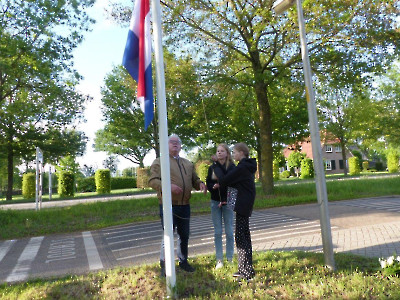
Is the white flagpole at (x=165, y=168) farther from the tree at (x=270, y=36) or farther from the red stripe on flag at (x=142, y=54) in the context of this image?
the tree at (x=270, y=36)

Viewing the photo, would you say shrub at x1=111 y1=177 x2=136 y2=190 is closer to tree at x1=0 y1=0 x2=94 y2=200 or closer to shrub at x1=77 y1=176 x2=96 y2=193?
shrub at x1=77 y1=176 x2=96 y2=193

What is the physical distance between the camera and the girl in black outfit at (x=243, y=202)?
13.3ft

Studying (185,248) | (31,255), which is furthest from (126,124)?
(185,248)

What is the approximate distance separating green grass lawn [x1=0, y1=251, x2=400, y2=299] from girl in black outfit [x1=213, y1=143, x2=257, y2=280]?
0.19m

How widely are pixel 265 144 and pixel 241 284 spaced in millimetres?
12000

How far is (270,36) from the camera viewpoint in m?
14.5

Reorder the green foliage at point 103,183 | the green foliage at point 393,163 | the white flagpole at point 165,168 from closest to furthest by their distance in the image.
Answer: the white flagpole at point 165,168, the green foliage at point 103,183, the green foliage at point 393,163

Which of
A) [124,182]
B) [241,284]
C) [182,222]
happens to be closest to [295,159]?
[124,182]

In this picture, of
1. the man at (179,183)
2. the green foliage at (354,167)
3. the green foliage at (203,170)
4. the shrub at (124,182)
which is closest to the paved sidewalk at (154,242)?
the man at (179,183)

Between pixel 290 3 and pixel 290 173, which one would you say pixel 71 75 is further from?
pixel 290 173

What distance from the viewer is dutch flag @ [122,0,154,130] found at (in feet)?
12.6

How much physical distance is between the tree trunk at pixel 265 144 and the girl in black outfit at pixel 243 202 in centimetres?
1146

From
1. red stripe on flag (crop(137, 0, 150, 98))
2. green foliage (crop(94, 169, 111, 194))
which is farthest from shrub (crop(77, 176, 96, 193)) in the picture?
red stripe on flag (crop(137, 0, 150, 98))

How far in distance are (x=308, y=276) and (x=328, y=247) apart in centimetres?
50
